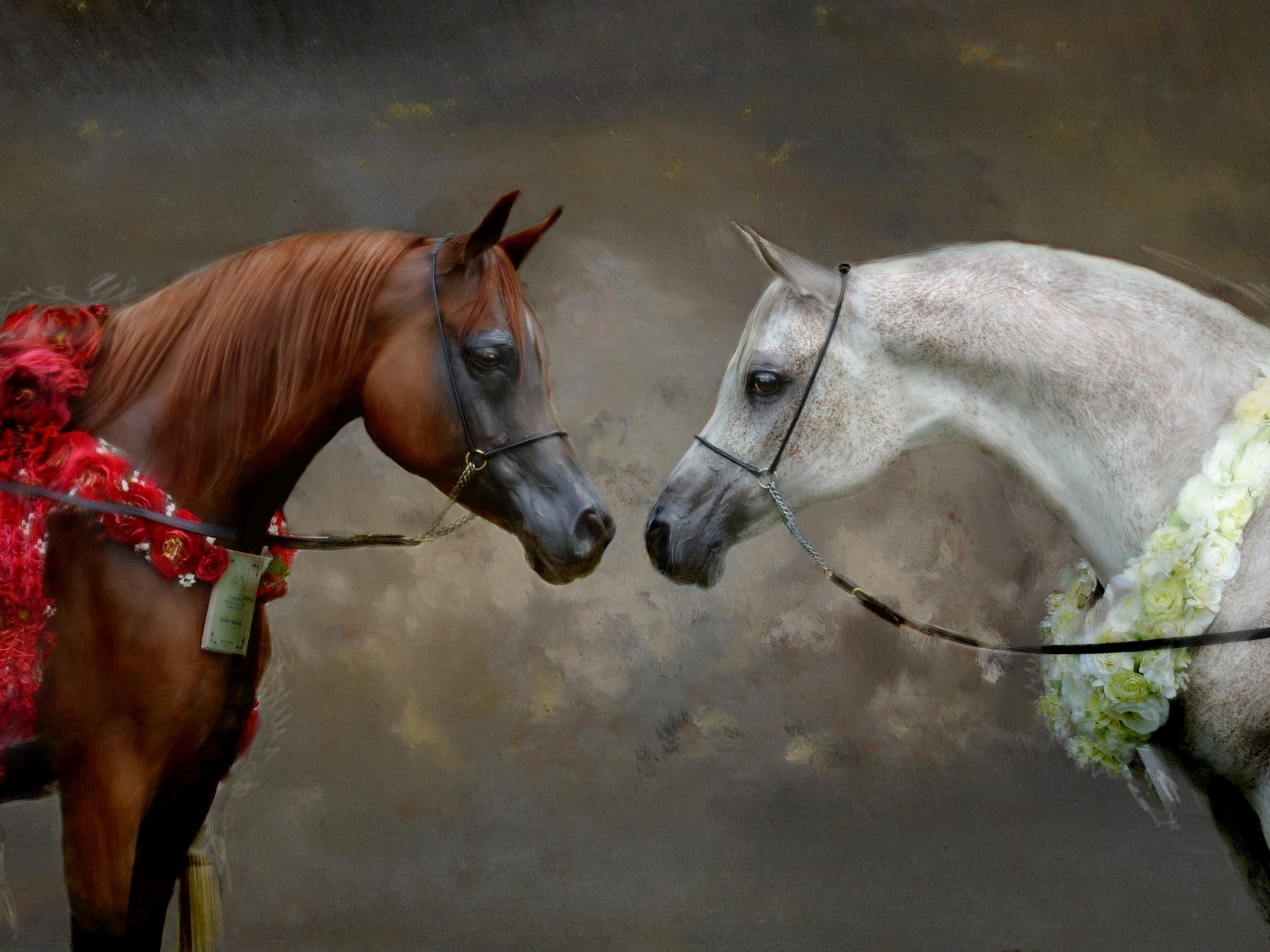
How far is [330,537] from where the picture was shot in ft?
6.19

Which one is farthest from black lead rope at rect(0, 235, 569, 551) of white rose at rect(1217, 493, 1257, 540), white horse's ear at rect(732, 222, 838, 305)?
white rose at rect(1217, 493, 1257, 540)

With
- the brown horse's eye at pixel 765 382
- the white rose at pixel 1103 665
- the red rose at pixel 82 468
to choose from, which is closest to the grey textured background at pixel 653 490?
the brown horse's eye at pixel 765 382

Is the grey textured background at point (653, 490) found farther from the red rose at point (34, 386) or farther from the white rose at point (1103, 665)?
the white rose at point (1103, 665)

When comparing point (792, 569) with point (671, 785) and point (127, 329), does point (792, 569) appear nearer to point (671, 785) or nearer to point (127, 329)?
point (671, 785)

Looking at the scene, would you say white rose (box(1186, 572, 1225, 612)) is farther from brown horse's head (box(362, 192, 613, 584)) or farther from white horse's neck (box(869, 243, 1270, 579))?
brown horse's head (box(362, 192, 613, 584))

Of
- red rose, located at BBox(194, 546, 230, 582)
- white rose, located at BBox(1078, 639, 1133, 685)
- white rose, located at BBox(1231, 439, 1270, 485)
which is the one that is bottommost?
red rose, located at BBox(194, 546, 230, 582)

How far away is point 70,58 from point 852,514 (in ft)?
8.55

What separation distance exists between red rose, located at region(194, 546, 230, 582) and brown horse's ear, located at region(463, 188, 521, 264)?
626 millimetres

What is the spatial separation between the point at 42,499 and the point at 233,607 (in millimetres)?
325

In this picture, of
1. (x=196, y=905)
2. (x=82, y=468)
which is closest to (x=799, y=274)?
(x=82, y=468)

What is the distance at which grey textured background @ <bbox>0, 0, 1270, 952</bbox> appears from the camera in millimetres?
2955

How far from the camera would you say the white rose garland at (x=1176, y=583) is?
1400mm

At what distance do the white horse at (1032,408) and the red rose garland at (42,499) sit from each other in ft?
2.66

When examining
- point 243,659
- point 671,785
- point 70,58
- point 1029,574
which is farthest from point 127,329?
point 1029,574
